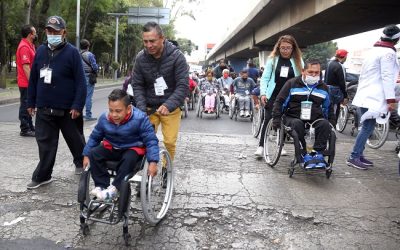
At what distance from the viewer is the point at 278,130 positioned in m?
5.80

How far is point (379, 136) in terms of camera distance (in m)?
7.62

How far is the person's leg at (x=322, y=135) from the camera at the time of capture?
523 cm

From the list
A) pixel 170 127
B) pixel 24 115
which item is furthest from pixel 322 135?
pixel 24 115

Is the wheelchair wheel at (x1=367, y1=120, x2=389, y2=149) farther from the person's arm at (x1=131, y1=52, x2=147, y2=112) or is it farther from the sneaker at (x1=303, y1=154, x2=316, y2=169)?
the person's arm at (x1=131, y1=52, x2=147, y2=112)

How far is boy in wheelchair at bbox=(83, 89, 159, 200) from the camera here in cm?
353

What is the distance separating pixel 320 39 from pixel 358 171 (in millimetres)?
16230

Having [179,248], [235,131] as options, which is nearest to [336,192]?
[179,248]

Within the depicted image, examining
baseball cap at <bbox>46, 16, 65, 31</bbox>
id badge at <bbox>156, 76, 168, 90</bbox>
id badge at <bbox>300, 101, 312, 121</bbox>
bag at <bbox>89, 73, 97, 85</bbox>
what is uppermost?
baseball cap at <bbox>46, 16, 65, 31</bbox>

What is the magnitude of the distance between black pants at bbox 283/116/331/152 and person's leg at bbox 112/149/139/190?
2.45 metres

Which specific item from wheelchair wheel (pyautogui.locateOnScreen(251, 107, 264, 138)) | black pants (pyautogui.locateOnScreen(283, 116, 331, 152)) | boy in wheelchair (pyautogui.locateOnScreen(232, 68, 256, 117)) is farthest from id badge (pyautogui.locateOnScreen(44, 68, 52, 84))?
boy in wheelchair (pyautogui.locateOnScreen(232, 68, 256, 117))

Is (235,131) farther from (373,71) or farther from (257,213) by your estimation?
(257,213)

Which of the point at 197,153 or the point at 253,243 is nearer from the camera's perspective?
the point at 253,243

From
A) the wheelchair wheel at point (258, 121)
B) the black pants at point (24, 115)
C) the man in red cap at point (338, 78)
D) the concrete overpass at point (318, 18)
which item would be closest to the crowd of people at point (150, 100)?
the black pants at point (24, 115)

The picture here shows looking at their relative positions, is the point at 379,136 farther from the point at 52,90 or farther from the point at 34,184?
the point at 34,184
